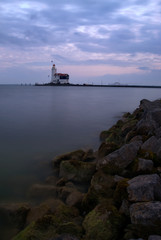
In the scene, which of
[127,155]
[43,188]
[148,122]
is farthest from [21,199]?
[148,122]

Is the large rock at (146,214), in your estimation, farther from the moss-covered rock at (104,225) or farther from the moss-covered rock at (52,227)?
the moss-covered rock at (52,227)

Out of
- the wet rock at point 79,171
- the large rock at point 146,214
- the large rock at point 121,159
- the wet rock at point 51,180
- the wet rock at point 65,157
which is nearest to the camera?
the large rock at point 146,214

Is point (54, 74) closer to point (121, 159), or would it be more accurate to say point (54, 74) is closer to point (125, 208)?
point (121, 159)

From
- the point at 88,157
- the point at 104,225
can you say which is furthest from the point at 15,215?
the point at 88,157

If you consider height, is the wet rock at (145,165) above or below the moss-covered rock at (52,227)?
above

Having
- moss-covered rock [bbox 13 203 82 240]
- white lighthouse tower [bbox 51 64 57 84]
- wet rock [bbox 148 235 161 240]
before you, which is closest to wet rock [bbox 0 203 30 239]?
moss-covered rock [bbox 13 203 82 240]

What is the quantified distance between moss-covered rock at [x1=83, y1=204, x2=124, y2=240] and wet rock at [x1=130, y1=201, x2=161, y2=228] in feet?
1.07

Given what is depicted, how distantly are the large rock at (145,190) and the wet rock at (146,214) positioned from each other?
27 cm

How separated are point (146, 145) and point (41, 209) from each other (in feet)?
11.8

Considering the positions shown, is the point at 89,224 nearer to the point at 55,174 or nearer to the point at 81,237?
the point at 81,237

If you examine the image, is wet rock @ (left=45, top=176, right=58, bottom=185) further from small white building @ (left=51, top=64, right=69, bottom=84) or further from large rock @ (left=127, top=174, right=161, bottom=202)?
small white building @ (left=51, top=64, right=69, bottom=84)

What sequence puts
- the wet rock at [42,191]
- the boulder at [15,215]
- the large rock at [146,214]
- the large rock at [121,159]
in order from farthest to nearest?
1. the wet rock at [42,191]
2. the large rock at [121,159]
3. the boulder at [15,215]
4. the large rock at [146,214]

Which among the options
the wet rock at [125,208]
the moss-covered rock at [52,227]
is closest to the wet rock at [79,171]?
the moss-covered rock at [52,227]

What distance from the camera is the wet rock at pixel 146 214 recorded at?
11.1 feet
